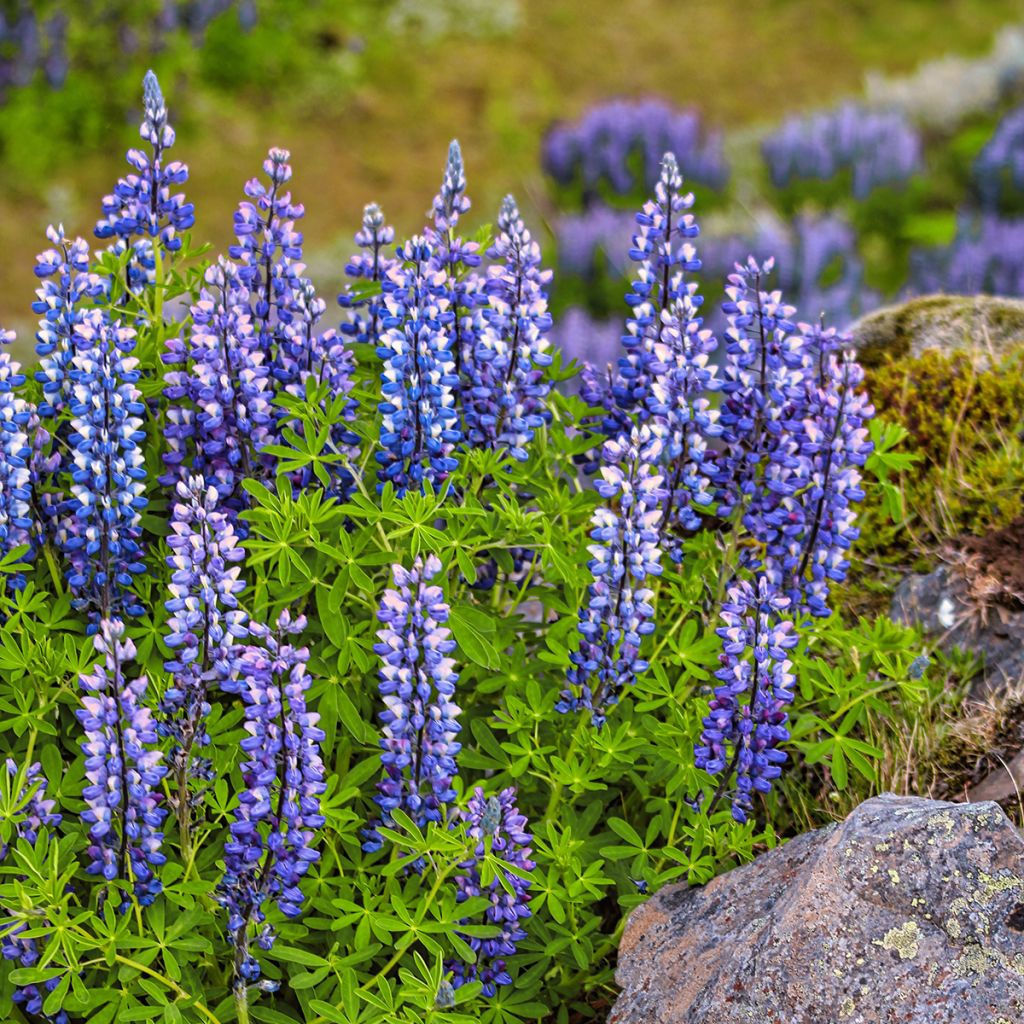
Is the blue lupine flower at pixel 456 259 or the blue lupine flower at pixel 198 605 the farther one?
the blue lupine flower at pixel 456 259

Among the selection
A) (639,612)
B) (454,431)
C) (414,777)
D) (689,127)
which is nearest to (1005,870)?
(639,612)

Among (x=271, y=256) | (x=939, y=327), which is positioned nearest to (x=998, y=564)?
(x=939, y=327)

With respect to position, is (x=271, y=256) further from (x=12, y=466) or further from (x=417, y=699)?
(x=417, y=699)

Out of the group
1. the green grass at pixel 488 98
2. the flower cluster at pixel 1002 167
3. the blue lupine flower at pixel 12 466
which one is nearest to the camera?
the blue lupine flower at pixel 12 466

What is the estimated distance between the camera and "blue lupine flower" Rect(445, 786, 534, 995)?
8.24 ft

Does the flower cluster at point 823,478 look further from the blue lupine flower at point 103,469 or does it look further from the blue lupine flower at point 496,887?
the blue lupine flower at point 103,469

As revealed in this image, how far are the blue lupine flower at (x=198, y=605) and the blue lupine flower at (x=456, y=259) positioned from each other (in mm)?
722

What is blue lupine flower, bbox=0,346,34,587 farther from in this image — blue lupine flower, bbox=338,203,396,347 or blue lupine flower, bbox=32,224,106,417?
blue lupine flower, bbox=338,203,396,347

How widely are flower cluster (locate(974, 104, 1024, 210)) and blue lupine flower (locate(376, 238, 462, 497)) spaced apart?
6056 millimetres

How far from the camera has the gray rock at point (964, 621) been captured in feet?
10.9

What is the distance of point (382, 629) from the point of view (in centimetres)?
271

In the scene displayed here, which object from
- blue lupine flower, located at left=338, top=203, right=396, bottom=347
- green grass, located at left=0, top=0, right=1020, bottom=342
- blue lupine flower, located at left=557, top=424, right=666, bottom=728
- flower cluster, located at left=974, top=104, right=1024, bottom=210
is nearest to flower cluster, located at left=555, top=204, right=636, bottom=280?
green grass, located at left=0, top=0, right=1020, bottom=342

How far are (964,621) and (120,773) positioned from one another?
7.18ft

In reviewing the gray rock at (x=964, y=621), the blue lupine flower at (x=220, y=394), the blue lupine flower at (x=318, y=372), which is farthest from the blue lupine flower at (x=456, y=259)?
the gray rock at (x=964, y=621)
